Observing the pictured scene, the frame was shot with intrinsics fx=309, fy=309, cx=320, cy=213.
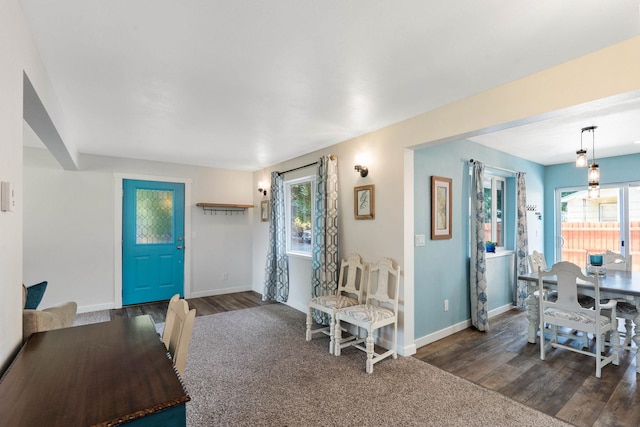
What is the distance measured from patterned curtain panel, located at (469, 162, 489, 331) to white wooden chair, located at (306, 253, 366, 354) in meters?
1.47

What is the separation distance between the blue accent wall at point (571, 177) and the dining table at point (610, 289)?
185cm

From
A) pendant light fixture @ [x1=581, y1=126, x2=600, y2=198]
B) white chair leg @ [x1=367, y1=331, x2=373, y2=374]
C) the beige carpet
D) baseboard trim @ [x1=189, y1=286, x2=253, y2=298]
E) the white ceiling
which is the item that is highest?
the white ceiling

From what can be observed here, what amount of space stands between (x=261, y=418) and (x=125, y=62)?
254 cm

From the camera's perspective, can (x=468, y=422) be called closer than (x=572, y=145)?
Yes

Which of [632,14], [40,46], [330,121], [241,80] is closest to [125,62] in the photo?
[40,46]

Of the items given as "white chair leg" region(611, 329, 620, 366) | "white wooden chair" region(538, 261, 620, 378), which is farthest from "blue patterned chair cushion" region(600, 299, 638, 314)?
"white chair leg" region(611, 329, 620, 366)

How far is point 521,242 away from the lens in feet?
15.3

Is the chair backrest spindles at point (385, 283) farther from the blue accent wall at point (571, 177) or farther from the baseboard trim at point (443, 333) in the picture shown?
the blue accent wall at point (571, 177)

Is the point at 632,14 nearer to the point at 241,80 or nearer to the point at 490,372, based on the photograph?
the point at 241,80

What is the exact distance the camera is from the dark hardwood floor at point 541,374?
Answer: 7.27 ft

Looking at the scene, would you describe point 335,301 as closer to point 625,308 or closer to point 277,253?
point 277,253

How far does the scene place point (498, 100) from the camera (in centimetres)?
234

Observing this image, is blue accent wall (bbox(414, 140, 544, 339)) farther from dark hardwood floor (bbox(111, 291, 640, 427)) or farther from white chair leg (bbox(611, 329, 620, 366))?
white chair leg (bbox(611, 329, 620, 366))

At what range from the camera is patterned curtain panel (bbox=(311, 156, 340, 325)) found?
379cm
